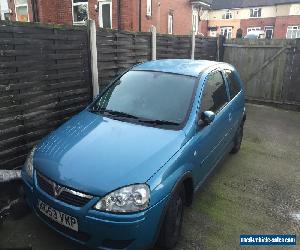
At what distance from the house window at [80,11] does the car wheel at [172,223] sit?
43.5ft

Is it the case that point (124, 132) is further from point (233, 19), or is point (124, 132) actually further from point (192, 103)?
point (233, 19)

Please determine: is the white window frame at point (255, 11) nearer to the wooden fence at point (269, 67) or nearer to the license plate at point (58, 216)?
the wooden fence at point (269, 67)

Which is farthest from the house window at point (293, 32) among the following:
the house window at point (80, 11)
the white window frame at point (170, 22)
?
the house window at point (80, 11)

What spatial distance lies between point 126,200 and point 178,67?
243cm

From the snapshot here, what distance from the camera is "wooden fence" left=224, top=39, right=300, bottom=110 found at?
9789mm

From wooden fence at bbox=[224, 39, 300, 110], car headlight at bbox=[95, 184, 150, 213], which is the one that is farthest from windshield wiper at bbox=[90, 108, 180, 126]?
wooden fence at bbox=[224, 39, 300, 110]

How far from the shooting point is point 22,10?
15969 millimetres

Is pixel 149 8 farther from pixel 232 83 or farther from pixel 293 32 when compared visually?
pixel 293 32

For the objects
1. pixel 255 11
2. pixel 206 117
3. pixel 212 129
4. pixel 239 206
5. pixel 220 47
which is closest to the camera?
pixel 206 117

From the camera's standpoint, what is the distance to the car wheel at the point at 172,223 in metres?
3.04

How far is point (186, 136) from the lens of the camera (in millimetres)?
3395

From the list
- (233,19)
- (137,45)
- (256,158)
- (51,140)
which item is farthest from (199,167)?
(233,19)

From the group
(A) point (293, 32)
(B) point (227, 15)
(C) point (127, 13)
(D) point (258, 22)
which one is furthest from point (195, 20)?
(B) point (227, 15)

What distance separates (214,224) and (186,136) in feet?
4.12
